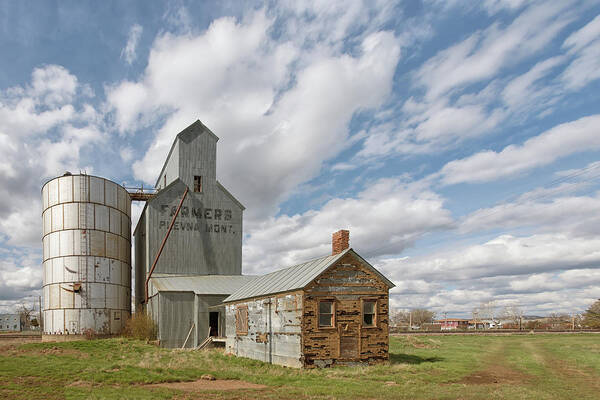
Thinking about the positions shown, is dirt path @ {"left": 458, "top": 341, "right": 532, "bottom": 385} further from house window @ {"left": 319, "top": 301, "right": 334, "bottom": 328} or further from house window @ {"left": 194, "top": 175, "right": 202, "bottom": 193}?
house window @ {"left": 194, "top": 175, "right": 202, "bottom": 193}

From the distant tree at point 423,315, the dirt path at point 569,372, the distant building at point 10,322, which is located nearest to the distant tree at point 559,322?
the distant tree at point 423,315

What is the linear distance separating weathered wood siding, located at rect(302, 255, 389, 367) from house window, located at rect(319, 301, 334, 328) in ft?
0.78

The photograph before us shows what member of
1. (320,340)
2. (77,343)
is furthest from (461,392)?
(77,343)

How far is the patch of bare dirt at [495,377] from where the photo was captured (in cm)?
1844

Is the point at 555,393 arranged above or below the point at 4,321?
above

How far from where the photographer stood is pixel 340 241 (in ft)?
77.3

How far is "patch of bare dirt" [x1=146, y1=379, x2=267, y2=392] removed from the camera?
16953 mm

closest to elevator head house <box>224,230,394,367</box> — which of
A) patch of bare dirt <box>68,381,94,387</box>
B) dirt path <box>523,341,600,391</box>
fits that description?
dirt path <box>523,341,600,391</box>

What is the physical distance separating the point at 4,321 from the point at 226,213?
102651 millimetres

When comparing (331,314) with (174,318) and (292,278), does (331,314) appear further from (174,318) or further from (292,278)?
(174,318)

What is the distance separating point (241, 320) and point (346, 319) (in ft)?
28.1

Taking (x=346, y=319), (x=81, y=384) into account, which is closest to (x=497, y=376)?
(x=346, y=319)

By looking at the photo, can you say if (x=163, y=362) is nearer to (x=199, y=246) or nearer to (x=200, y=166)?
(x=199, y=246)

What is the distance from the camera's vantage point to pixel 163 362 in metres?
24.1
